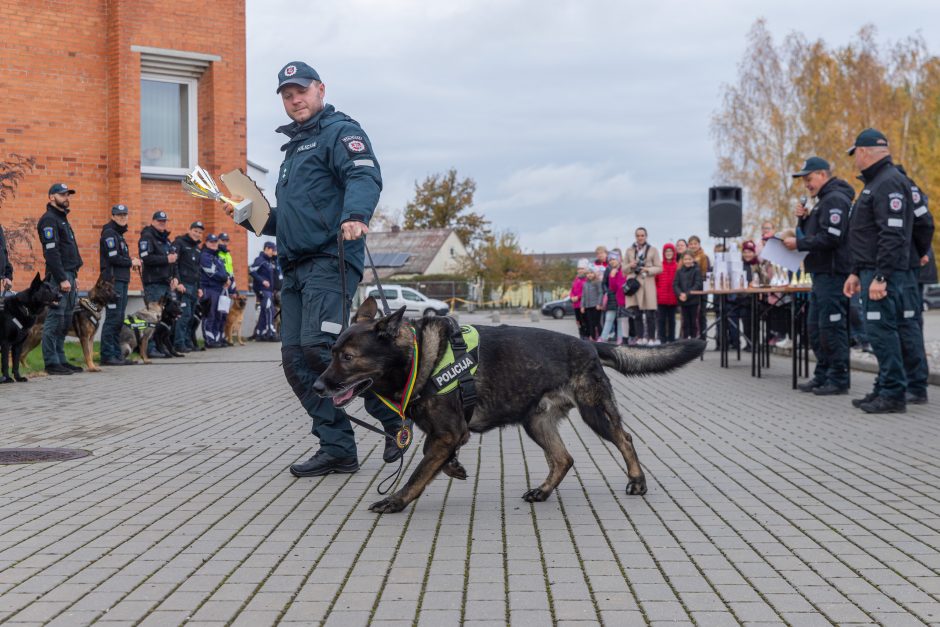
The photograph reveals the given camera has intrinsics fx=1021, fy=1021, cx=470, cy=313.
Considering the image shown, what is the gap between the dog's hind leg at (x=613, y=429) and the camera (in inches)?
217

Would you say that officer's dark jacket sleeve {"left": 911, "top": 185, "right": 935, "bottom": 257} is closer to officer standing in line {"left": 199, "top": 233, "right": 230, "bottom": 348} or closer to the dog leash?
the dog leash

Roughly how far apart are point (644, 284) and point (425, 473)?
14965mm

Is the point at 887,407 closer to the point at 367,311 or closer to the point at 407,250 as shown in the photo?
the point at 367,311

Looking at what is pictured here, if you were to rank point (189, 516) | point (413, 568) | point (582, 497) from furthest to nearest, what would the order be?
point (582, 497), point (189, 516), point (413, 568)

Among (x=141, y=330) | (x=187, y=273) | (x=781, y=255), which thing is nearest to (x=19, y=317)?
(x=141, y=330)

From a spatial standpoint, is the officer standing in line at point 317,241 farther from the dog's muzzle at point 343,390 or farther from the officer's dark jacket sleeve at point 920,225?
the officer's dark jacket sleeve at point 920,225

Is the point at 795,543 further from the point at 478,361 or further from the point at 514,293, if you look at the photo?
the point at 514,293

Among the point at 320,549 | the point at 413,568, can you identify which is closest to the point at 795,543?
the point at 413,568

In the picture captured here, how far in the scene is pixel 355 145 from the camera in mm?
6098

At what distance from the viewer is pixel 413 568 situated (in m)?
4.12

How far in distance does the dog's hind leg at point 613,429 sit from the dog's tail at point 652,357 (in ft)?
0.94

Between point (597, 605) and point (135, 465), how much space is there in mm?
3995

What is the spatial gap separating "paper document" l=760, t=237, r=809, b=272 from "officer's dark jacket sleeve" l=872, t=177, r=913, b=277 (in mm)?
2774

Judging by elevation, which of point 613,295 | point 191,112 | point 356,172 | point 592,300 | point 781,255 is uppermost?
point 191,112
